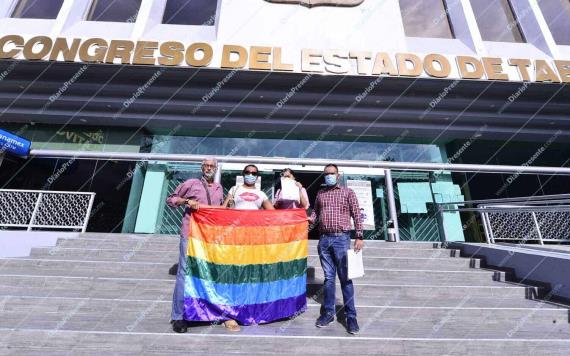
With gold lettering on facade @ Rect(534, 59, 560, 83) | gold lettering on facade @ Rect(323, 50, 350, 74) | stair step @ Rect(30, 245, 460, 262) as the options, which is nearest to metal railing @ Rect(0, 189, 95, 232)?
stair step @ Rect(30, 245, 460, 262)

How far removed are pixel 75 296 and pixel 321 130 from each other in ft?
26.2

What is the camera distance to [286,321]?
3.00 metres

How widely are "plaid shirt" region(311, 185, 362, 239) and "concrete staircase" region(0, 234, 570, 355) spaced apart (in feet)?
3.08

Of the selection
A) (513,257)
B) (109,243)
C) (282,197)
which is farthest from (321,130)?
(109,243)

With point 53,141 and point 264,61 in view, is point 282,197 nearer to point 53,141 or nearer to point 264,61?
point 264,61

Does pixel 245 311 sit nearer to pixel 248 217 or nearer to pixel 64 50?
pixel 248 217

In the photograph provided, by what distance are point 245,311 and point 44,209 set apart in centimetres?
489

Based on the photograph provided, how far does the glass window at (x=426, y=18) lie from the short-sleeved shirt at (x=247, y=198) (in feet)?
32.8

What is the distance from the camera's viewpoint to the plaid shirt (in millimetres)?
3193

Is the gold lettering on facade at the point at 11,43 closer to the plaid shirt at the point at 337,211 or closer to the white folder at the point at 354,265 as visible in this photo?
the plaid shirt at the point at 337,211

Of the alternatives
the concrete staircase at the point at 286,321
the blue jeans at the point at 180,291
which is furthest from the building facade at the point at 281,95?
the blue jeans at the point at 180,291

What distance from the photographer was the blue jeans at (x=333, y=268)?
2900mm

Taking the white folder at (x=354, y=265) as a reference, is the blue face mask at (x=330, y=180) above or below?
above

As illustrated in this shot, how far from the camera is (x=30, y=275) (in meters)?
3.54
